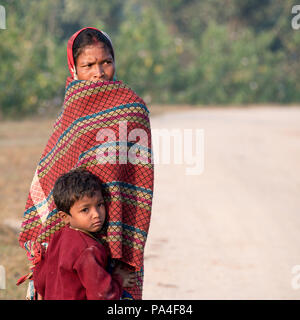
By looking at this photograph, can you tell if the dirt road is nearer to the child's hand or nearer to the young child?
the child's hand

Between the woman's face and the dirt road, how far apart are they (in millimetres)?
2075

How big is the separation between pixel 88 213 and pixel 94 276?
10.9 inches

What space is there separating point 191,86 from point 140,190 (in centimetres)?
2517

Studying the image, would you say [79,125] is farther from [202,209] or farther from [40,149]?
[40,149]

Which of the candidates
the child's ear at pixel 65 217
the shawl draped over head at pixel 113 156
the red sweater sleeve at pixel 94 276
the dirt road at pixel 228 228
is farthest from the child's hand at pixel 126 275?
the dirt road at pixel 228 228

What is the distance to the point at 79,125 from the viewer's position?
285cm

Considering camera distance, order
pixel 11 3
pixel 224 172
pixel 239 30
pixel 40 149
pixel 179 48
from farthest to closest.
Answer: pixel 239 30 < pixel 179 48 < pixel 11 3 < pixel 40 149 < pixel 224 172

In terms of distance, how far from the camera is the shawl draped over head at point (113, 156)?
9.07ft

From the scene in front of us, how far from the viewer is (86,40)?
2869 mm

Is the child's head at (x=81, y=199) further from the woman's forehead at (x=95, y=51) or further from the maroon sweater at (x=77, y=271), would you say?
the woman's forehead at (x=95, y=51)

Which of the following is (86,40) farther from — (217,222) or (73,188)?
(217,222)

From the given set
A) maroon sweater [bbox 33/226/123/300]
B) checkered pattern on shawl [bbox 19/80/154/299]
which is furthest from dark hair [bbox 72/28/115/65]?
maroon sweater [bbox 33/226/123/300]

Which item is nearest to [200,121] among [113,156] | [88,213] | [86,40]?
[86,40]

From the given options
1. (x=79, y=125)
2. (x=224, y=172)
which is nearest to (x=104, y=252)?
(x=79, y=125)
